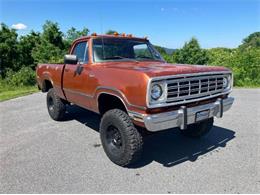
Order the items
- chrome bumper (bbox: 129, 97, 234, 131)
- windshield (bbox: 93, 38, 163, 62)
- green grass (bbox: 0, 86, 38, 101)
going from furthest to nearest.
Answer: green grass (bbox: 0, 86, 38, 101) < windshield (bbox: 93, 38, 163, 62) < chrome bumper (bbox: 129, 97, 234, 131)

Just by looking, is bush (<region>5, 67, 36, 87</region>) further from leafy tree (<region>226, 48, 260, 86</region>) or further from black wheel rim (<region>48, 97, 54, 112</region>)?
leafy tree (<region>226, 48, 260, 86</region>)

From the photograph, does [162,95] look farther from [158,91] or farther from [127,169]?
[127,169]

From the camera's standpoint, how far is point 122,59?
465cm

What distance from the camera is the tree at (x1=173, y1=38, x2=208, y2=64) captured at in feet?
57.8

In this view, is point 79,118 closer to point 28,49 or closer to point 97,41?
point 97,41

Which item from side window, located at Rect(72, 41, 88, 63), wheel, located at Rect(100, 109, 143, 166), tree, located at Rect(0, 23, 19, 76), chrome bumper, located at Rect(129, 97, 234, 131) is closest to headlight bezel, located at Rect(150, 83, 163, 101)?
chrome bumper, located at Rect(129, 97, 234, 131)

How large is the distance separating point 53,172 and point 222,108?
9.10ft

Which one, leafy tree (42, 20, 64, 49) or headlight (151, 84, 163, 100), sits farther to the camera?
leafy tree (42, 20, 64, 49)

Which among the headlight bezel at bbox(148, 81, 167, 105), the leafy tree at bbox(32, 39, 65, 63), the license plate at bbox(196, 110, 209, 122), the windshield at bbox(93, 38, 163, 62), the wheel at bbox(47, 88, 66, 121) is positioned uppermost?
the leafy tree at bbox(32, 39, 65, 63)

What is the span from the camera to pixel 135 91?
10.4ft

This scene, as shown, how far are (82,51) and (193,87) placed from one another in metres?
2.55

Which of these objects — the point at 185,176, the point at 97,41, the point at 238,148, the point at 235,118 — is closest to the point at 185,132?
the point at 238,148

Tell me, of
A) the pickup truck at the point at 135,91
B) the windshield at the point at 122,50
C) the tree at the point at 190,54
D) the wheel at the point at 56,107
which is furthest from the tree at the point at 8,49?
the windshield at the point at 122,50

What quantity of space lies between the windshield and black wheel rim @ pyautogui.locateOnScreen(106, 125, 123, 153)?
1340 mm
